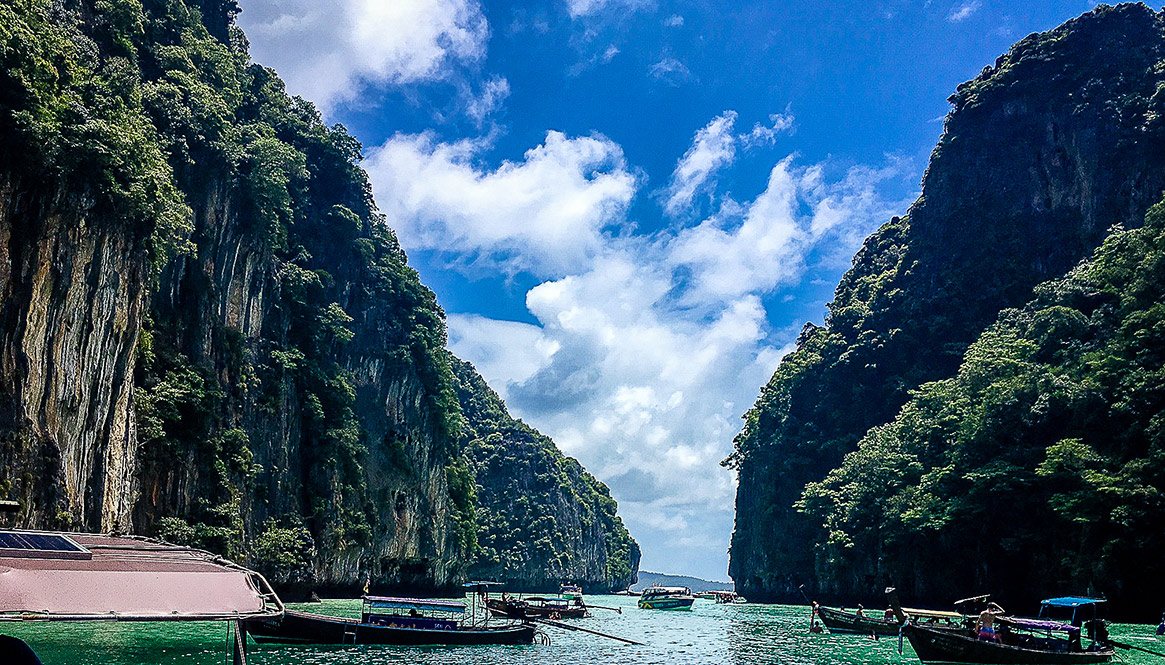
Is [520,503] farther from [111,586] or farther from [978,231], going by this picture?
[111,586]

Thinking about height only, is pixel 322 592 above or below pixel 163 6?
below

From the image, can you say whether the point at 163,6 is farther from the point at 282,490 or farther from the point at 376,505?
the point at 376,505

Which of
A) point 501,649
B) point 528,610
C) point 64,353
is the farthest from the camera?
point 528,610

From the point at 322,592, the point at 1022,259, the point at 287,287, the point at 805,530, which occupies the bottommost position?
the point at 322,592

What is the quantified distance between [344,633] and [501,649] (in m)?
4.89

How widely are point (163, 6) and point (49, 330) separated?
22040 millimetres

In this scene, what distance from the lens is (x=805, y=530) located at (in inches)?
2591

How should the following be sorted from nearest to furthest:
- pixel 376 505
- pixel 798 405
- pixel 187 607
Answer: pixel 187 607
pixel 376 505
pixel 798 405

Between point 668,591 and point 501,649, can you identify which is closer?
point 501,649

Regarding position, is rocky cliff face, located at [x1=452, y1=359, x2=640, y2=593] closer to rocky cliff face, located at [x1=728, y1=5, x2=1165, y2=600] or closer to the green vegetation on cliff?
rocky cliff face, located at [x1=728, y1=5, x2=1165, y2=600]

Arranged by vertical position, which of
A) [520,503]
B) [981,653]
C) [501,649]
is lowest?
[501,649]

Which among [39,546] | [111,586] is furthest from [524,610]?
[111,586]

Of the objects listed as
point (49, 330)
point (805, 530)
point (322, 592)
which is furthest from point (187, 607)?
point (805, 530)

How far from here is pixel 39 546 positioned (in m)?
8.27
